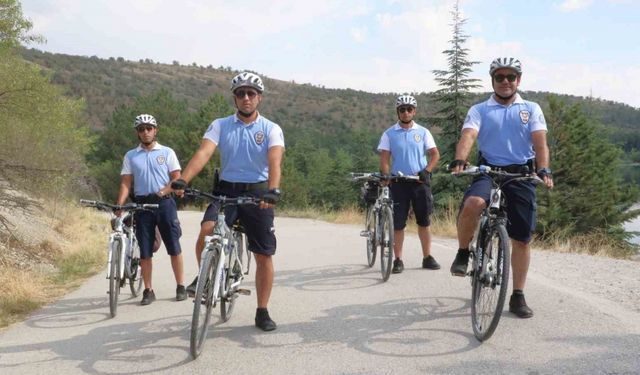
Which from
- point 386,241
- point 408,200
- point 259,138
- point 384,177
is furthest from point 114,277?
point 408,200

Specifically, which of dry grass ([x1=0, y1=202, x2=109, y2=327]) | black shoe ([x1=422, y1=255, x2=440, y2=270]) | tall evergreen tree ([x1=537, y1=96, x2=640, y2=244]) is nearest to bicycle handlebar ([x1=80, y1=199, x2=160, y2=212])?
dry grass ([x1=0, y1=202, x2=109, y2=327])

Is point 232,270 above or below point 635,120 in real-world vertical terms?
below

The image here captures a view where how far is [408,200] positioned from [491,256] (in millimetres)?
3215

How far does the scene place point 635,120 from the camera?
118 meters

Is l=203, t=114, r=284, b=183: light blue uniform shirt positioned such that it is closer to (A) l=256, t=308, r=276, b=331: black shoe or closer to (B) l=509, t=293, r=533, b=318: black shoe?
(A) l=256, t=308, r=276, b=331: black shoe

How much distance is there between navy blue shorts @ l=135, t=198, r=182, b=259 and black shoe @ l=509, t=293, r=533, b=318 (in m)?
3.87

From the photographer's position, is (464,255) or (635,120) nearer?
(464,255)

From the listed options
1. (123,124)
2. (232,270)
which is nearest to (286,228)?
(232,270)

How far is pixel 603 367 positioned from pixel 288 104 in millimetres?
122361

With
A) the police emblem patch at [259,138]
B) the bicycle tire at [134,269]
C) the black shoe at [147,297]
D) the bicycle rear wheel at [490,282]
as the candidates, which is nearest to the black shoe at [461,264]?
the bicycle rear wheel at [490,282]

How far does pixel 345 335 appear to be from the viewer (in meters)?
5.27

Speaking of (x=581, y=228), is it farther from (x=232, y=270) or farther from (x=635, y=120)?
(x=635, y=120)

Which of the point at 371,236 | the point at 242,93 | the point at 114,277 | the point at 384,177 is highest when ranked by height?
the point at 242,93

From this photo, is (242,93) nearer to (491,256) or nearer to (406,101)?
(491,256)
